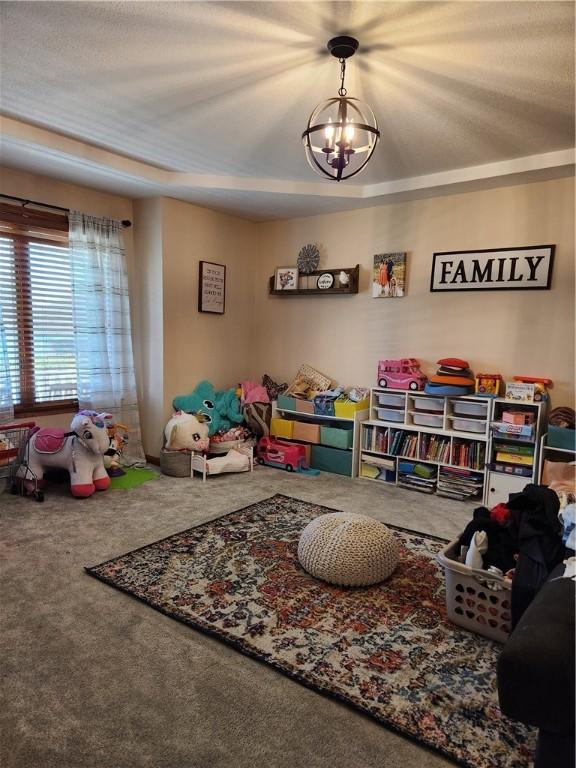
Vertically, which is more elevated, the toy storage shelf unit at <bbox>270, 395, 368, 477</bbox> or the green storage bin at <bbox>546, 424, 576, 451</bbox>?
the green storage bin at <bbox>546, 424, 576, 451</bbox>

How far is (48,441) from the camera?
3.61 meters

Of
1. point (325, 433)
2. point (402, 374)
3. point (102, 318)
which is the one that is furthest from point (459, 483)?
point (102, 318)

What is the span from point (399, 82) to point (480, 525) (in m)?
2.18

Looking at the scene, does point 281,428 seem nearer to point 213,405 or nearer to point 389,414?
point 213,405

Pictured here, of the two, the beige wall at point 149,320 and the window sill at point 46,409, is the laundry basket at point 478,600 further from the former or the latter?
the window sill at point 46,409

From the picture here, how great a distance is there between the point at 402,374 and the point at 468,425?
2.26ft

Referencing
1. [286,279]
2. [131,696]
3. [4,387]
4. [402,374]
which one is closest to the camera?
[131,696]

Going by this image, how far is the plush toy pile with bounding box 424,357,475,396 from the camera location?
3791 mm

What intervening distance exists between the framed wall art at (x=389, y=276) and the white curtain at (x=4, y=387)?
3109mm

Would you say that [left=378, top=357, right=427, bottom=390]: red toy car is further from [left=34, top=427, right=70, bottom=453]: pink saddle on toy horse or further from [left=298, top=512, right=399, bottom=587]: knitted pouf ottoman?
[left=34, top=427, right=70, bottom=453]: pink saddle on toy horse

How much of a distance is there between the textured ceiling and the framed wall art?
0.97 metres

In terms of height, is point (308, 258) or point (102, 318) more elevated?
point (308, 258)

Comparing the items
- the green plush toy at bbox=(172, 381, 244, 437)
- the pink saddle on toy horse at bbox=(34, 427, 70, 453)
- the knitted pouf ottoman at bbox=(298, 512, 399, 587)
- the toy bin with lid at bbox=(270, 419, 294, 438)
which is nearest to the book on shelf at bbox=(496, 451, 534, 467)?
the knitted pouf ottoman at bbox=(298, 512, 399, 587)

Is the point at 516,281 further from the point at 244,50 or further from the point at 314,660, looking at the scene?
the point at 314,660
